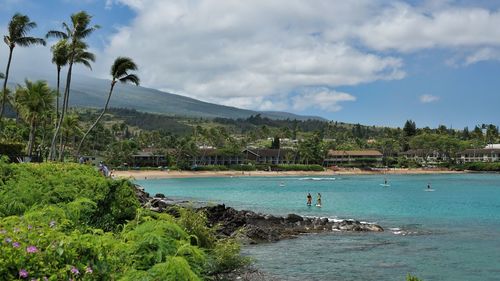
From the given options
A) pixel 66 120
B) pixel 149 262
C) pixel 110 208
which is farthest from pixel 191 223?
pixel 66 120

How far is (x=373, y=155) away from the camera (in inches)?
7746

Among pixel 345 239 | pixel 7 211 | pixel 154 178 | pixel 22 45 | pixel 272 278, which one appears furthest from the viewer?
pixel 154 178

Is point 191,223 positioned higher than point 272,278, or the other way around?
point 191,223

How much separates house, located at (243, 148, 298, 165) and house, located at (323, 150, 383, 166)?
12.9m

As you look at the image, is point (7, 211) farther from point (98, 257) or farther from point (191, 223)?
point (191, 223)

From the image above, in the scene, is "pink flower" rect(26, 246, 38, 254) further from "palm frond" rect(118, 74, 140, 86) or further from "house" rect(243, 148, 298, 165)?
"house" rect(243, 148, 298, 165)

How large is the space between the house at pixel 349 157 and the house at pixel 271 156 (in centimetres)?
1289

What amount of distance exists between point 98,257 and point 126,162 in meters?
153

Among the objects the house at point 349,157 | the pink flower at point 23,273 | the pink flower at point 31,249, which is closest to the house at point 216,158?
the house at point 349,157

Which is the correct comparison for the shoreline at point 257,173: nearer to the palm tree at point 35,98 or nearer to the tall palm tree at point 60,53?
the palm tree at point 35,98

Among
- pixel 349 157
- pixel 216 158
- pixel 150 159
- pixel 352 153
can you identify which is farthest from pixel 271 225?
pixel 352 153

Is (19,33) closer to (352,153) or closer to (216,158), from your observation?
(216,158)

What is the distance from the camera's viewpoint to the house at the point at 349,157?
627 ft

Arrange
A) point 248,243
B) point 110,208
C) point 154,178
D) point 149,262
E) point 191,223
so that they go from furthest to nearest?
point 154,178 → point 248,243 → point 191,223 → point 110,208 → point 149,262
